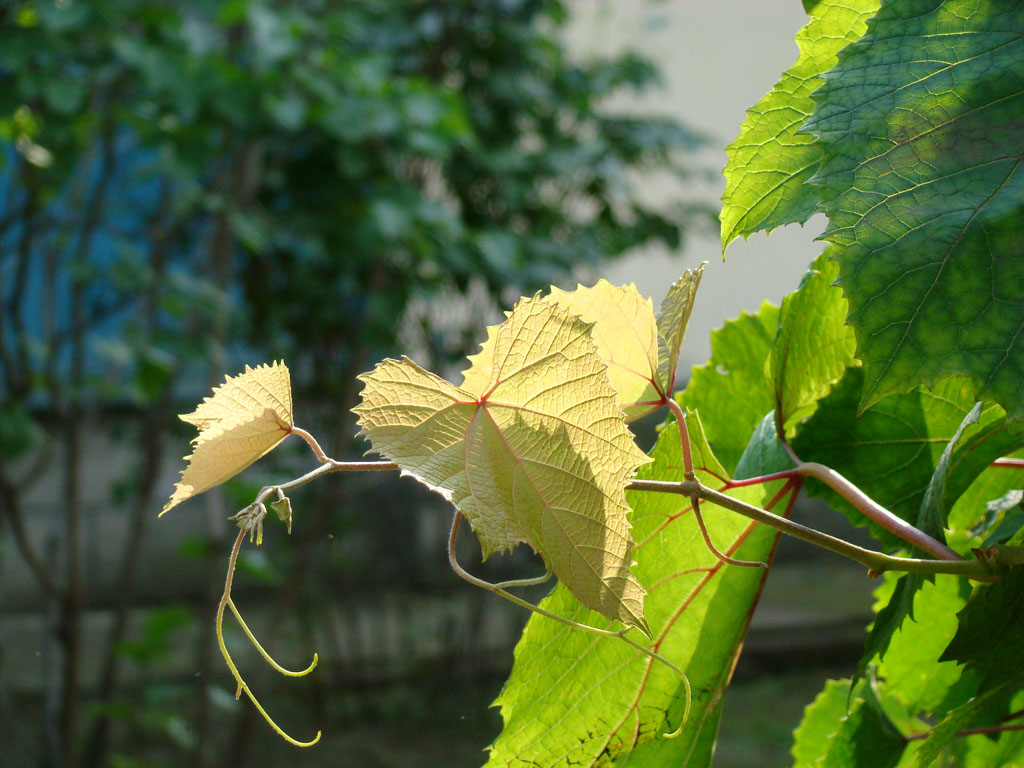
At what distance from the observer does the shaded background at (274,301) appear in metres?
1.24

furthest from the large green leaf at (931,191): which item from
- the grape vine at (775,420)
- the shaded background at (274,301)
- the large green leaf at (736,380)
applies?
the shaded background at (274,301)

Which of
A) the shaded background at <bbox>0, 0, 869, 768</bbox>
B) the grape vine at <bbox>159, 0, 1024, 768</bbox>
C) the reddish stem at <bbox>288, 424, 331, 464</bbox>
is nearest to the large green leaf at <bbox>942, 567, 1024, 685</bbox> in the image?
the grape vine at <bbox>159, 0, 1024, 768</bbox>

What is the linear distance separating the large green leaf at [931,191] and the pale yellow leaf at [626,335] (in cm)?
4

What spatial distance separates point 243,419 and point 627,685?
0.10 m

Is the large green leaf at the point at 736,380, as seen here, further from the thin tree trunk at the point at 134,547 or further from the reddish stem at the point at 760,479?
the thin tree trunk at the point at 134,547

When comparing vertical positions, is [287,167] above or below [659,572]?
above

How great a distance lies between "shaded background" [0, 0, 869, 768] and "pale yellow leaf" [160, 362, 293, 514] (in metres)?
1.09

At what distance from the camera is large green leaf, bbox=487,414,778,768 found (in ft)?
0.62

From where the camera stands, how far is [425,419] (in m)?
0.14

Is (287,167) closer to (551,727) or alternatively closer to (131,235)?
(131,235)

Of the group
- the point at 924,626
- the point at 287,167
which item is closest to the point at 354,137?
the point at 287,167

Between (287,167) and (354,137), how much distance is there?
37 centimetres

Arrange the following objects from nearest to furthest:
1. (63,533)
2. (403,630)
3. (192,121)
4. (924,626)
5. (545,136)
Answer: (924,626) → (192,121) → (63,533) → (545,136) → (403,630)

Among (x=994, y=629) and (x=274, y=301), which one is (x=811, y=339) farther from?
(x=274, y=301)
